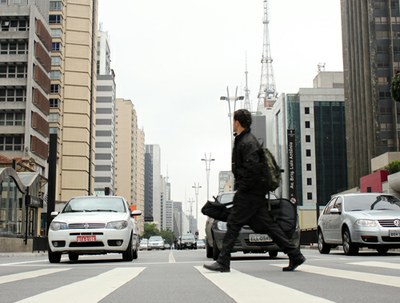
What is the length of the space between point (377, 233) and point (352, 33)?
74132mm

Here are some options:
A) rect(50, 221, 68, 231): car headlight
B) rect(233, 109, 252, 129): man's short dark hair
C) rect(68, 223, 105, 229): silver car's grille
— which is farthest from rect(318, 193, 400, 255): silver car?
rect(233, 109, 252, 129): man's short dark hair

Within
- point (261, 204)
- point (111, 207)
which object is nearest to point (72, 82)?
point (111, 207)

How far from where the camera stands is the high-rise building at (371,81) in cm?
7631

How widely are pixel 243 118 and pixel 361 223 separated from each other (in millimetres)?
7727

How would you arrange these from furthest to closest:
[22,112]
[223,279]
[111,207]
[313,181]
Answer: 1. [313,181]
2. [22,112]
3. [111,207]
4. [223,279]

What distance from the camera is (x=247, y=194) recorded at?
7.61 m

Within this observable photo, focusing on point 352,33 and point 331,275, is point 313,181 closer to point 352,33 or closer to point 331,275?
point 352,33

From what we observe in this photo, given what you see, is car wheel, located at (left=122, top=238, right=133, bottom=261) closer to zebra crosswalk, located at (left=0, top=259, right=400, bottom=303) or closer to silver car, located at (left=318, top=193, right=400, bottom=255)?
silver car, located at (left=318, top=193, right=400, bottom=255)

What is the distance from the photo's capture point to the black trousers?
7.52 m

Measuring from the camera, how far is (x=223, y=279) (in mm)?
6730

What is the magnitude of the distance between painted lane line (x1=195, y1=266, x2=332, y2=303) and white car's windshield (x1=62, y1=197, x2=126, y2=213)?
7.04 meters

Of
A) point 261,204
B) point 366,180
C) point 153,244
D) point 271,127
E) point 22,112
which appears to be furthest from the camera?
point 271,127

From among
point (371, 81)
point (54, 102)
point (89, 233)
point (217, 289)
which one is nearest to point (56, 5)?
point (54, 102)

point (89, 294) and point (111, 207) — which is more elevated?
point (111, 207)
